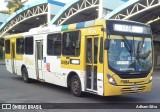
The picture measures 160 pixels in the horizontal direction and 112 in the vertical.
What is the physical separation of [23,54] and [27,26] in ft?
123

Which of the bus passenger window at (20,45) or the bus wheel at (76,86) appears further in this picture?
the bus passenger window at (20,45)

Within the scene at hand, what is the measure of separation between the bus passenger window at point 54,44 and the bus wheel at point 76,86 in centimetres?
153

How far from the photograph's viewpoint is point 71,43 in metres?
12.1

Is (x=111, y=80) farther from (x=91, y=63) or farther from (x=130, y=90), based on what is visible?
(x=91, y=63)

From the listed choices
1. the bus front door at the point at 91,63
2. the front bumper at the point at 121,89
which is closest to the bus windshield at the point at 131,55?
the front bumper at the point at 121,89

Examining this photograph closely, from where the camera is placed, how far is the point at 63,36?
1270 cm

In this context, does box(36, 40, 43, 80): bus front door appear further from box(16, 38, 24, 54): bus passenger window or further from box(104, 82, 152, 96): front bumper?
box(104, 82, 152, 96): front bumper

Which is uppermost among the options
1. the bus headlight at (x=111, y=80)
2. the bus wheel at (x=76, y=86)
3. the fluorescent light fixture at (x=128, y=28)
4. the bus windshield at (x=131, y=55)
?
the fluorescent light fixture at (x=128, y=28)

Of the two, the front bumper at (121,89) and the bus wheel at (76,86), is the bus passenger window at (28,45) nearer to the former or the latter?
the bus wheel at (76,86)

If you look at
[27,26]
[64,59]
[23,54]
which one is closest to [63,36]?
[64,59]

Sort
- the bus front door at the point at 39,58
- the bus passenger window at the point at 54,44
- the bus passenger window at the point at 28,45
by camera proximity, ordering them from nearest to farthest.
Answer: the bus passenger window at the point at 54,44 < the bus front door at the point at 39,58 < the bus passenger window at the point at 28,45

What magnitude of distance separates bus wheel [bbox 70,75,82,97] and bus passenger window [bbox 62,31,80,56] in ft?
3.00

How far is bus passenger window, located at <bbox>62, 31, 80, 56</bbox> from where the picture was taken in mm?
11664

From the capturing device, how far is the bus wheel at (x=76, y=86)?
11.6 metres
